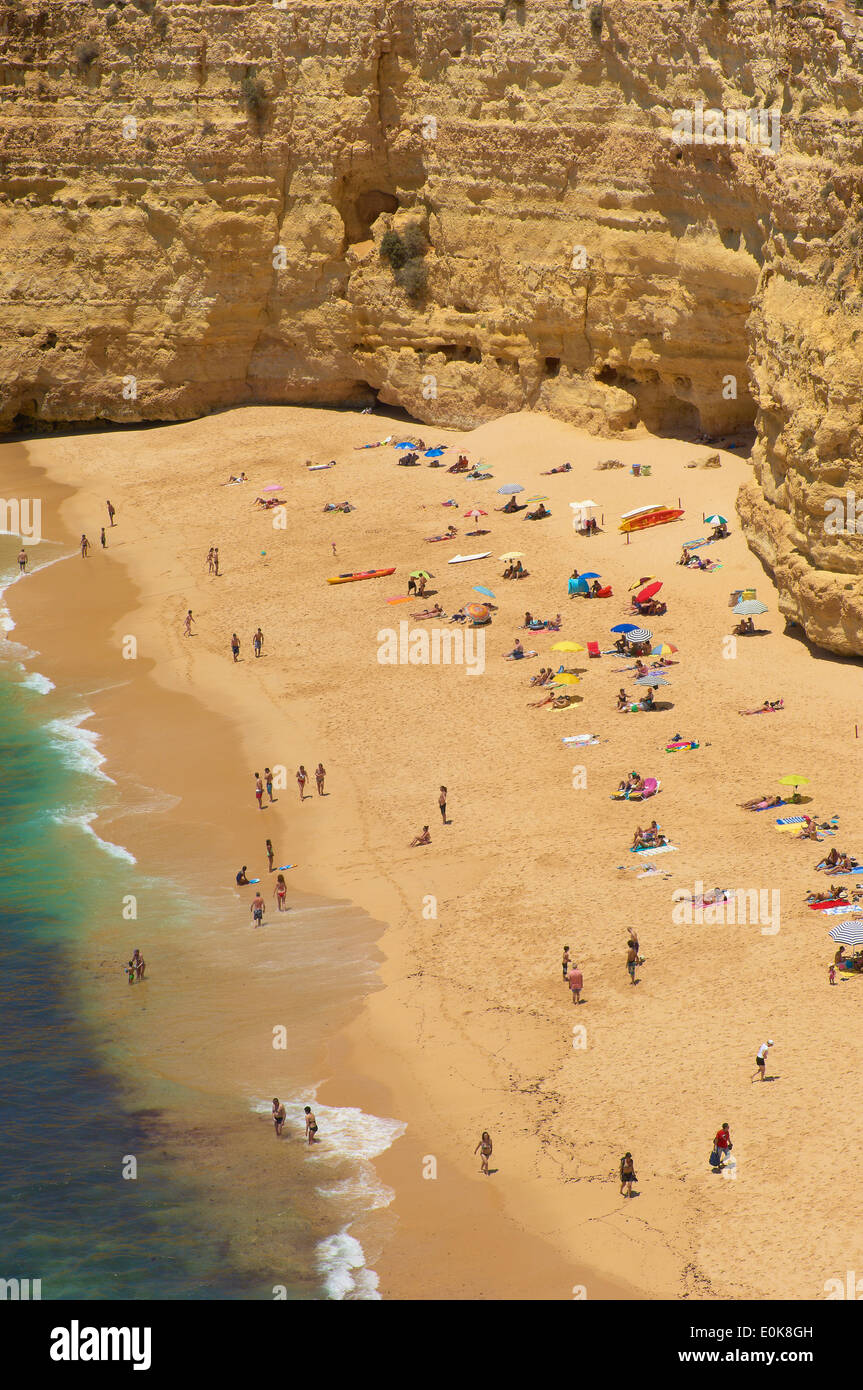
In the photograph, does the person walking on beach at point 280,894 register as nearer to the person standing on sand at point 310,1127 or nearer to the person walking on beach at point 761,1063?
the person standing on sand at point 310,1127

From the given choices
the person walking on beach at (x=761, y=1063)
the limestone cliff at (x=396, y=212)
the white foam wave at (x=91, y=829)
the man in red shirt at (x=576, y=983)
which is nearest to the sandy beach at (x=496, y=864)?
the person walking on beach at (x=761, y=1063)

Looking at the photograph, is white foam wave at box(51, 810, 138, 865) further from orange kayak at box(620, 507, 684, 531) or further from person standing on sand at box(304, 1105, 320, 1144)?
orange kayak at box(620, 507, 684, 531)

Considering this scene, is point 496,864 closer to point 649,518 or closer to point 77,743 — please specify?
point 77,743

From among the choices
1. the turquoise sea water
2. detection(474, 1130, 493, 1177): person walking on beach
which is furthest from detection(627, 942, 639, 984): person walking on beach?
the turquoise sea water

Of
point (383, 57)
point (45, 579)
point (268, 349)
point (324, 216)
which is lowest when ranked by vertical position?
point (45, 579)

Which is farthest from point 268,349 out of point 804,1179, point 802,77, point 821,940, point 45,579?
point 804,1179
